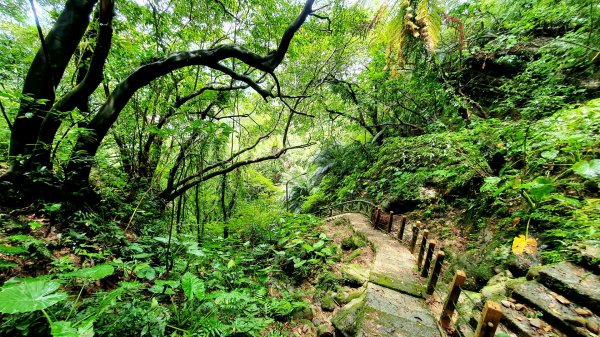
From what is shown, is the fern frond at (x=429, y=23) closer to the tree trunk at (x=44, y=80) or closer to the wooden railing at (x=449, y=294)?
the wooden railing at (x=449, y=294)

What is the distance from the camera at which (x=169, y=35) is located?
537cm

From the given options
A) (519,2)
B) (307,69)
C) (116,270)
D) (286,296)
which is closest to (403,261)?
(286,296)

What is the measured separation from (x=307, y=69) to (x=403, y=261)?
6.68 metres

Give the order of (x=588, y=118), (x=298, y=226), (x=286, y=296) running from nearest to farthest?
(x=588, y=118) → (x=286, y=296) → (x=298, y=226)

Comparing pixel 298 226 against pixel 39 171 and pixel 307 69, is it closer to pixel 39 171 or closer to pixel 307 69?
pixel 39 171

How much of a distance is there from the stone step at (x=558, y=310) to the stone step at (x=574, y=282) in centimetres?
7

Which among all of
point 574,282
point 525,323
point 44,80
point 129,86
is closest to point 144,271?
point 129,86

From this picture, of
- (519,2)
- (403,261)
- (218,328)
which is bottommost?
(218,328)

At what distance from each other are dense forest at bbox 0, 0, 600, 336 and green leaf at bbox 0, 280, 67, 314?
0.05ft

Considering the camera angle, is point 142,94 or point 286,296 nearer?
point 286,296

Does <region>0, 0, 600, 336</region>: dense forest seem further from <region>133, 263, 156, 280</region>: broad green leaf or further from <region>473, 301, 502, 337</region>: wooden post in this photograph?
<region>473, 301, 502, 337</region>: wooden post

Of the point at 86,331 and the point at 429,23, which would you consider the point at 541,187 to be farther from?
the point at 86,331

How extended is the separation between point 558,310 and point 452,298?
96 cm

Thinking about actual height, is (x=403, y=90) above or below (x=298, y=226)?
above
